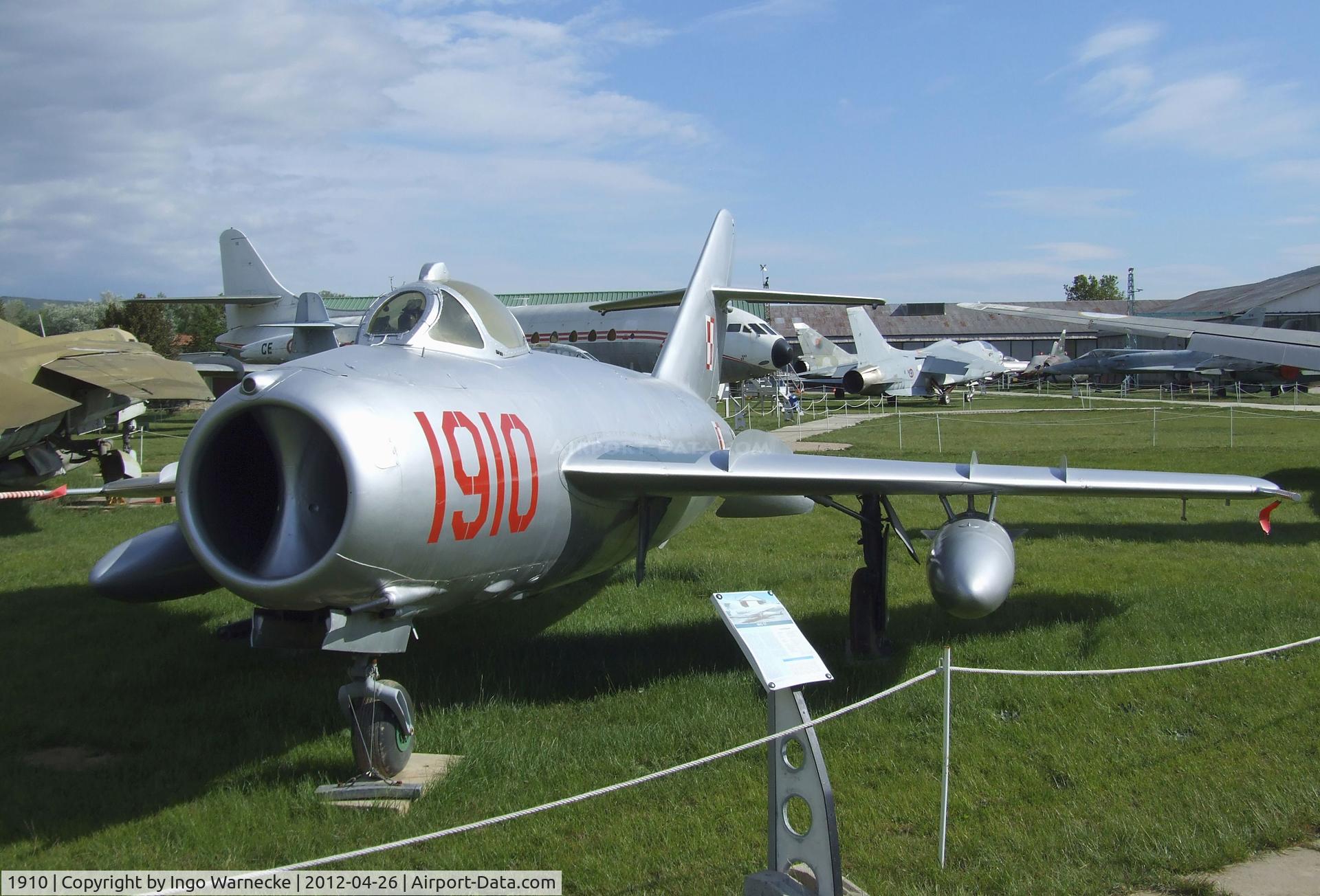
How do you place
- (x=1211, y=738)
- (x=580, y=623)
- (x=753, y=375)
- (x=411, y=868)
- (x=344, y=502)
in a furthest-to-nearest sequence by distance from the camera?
1. (x=753, y=375)
2. (x=580, y=623)
3. (x=1211, y=738)
4. (x=344, y=502)
5. (x=411, y=868)

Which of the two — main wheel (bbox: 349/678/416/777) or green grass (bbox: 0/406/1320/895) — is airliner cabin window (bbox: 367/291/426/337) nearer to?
main wheel (bbox: 349/678/416/777)

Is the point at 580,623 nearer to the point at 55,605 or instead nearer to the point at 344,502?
the point at 344,502

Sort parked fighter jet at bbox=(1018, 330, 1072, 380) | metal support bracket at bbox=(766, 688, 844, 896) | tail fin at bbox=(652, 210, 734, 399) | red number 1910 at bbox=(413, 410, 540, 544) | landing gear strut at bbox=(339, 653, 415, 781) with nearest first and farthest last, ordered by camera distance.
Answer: metal support bracket at bbox=(766, 688, 844, 896), red number 1910 at bbox=(413, 410, 540, 544), landing gear strut at bbox=(339, 653, 415, 781), tail fin at bbox=(652, 210, 734, 399), parked fighter jet at bbox=(1018, 330, 1072, 380)

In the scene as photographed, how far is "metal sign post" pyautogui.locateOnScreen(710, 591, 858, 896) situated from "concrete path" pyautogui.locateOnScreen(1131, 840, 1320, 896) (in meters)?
1.66

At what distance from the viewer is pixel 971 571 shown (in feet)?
22.0

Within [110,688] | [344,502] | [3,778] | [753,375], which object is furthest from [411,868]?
[753,375]

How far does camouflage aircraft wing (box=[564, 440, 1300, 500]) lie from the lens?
6.58 metres

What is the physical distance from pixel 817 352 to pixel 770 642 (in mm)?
46104

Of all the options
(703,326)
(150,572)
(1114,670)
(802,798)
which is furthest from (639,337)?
(802,798)

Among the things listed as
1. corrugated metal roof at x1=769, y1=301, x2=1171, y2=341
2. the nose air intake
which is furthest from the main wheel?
corrugated metal roof at x1=769, y1=301, x2=1171, y2=341

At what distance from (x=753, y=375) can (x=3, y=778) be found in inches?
1081

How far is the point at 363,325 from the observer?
6.35 meters

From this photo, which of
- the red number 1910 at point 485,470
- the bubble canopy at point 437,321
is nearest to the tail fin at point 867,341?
the bubble canopy at point 437,321

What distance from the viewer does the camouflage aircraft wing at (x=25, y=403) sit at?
13.1m
